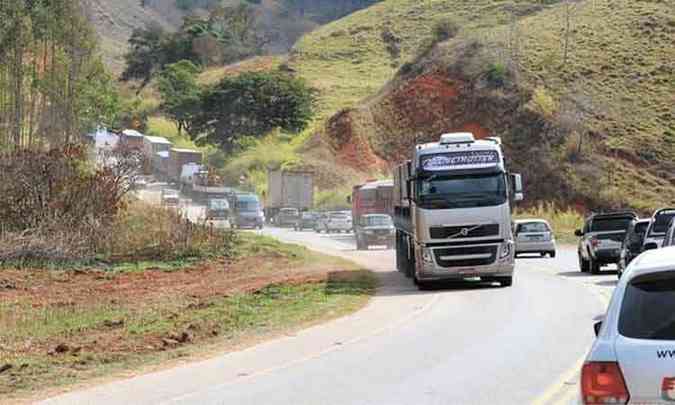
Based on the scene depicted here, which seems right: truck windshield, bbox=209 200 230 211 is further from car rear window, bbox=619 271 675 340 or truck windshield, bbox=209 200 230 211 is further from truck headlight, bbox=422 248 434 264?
car rear window, bbox=619 271 675 340

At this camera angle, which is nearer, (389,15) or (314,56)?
(314,56)

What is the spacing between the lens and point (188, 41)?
515 feet

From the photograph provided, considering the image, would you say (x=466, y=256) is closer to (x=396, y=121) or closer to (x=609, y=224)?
(x=609, y=224)

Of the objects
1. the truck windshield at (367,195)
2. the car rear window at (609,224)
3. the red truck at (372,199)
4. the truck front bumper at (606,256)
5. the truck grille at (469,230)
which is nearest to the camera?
the truck grille at (469,230)

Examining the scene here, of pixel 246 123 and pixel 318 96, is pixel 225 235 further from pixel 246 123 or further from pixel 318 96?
pixel 318 96

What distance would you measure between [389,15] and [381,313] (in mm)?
121000

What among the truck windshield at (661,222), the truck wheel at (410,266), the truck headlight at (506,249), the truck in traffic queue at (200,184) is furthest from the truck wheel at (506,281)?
the truck in traffic queue at (200,184)

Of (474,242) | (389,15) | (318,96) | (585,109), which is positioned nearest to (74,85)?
(474,242)

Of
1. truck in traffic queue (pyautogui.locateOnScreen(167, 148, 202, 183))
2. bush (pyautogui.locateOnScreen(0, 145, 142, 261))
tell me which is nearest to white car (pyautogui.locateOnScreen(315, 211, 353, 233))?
truck in traffic queue (pyautogui.locateOnScreen(167, 148, 202, 183))

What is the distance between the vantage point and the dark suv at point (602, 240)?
35.1m

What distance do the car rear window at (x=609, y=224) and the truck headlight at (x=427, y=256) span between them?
7.30 m

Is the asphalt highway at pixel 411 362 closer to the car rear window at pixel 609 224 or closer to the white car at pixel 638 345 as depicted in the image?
the white car at pixel 638 345

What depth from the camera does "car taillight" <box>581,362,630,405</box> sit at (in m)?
7.64

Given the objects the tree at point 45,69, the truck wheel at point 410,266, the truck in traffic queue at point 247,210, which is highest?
the tree at point 45,69
